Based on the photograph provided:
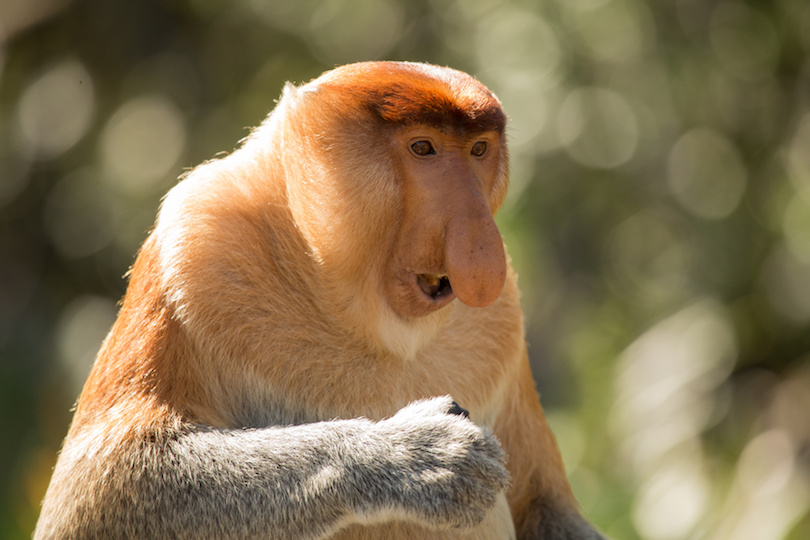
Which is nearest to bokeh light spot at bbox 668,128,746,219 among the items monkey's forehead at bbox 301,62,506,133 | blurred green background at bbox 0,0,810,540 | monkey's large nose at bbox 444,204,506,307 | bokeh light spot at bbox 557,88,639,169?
blurred green background at bbox 0,0,810,540

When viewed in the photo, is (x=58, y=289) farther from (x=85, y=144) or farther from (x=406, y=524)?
(x=406, y=524)

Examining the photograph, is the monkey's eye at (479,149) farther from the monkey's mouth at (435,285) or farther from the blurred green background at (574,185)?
the blurred green background at (574,185)

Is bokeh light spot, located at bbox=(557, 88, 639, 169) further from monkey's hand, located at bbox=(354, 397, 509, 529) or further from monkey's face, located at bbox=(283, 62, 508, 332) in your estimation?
monkey's hand, located at bbox=(354, 397, 509, 529)

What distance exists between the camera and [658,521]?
18.1ft

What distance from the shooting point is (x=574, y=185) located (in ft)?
23.7

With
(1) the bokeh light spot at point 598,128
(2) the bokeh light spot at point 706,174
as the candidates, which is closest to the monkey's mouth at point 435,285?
(1) the bokeh light spot at point 598,128

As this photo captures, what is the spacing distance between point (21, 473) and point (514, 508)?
384 cm

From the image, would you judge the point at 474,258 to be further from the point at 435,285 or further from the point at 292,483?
the point at 292,483

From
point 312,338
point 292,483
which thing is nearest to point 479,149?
point 312,338

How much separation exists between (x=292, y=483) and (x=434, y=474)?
0.34m

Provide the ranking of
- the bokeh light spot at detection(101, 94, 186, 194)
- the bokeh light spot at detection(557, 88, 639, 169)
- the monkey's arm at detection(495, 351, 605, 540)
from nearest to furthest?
the monkey's arm at detection(495, 351, 605, 540), the bokeh light spot at detection(557, 88, 639, 169), the bokeh light spot at detection(101, 94, 186, 194)

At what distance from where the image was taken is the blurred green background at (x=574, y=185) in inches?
240

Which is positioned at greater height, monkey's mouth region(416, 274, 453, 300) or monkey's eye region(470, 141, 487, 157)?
monkey's eye region(470, 141, 487, 157)

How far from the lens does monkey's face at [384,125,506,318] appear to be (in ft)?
7.27
